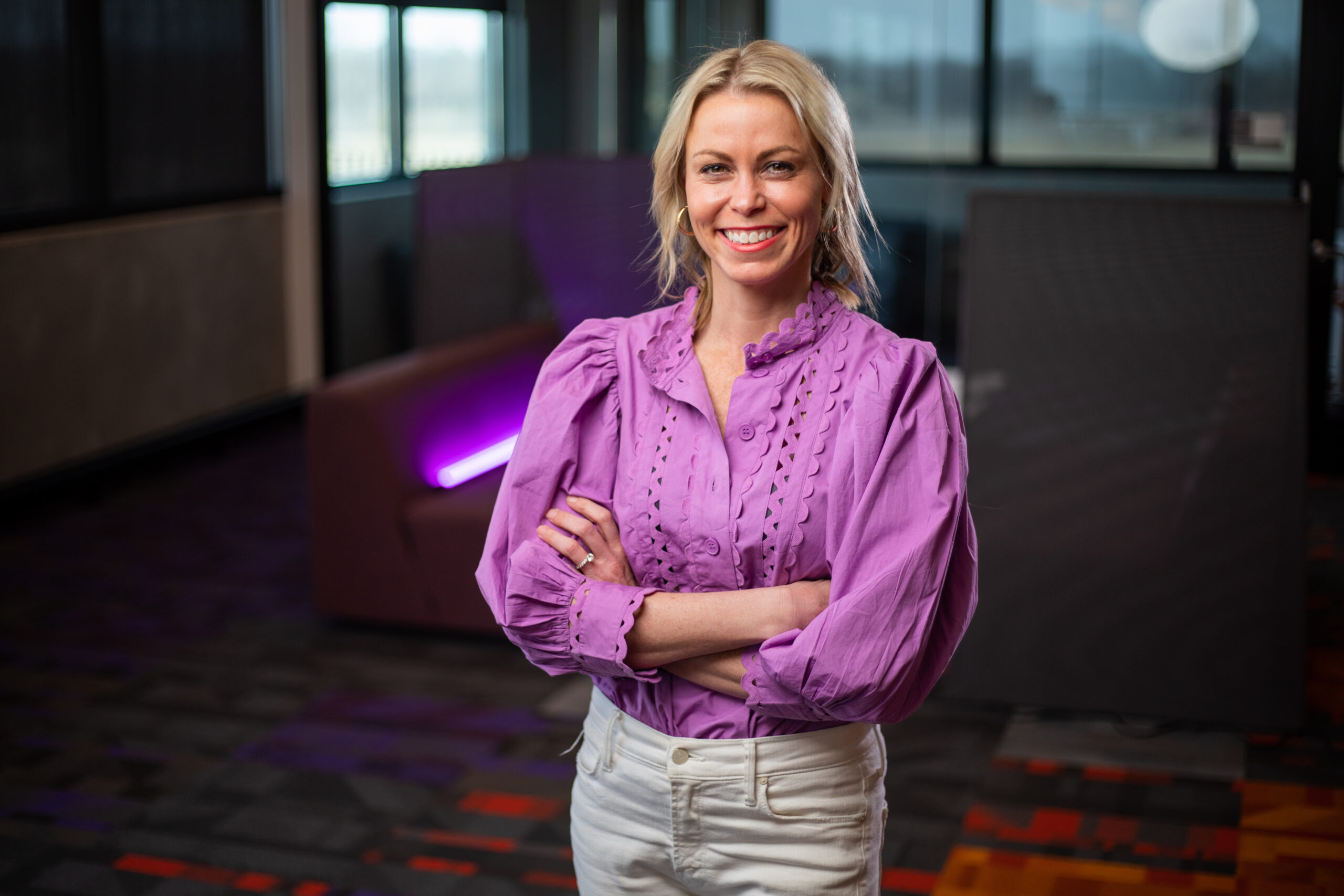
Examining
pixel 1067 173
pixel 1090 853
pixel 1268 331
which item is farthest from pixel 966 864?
pixel 1067 173

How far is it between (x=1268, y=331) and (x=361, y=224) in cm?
486

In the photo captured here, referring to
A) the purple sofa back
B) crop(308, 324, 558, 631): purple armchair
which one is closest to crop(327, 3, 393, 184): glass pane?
the purple sofa back

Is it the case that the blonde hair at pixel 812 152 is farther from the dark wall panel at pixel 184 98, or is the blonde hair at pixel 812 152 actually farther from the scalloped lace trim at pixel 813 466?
the dark wall panel at pixel 184 98

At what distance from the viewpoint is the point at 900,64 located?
4.94 metres

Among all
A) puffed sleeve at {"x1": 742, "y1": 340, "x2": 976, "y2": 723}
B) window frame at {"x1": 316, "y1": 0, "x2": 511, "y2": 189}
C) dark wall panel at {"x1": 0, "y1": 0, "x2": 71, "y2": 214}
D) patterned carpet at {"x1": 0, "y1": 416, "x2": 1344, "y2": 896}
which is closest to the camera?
puffed sleeve at {"x1": 742, "y1": 340, "x2": 976, "y2": 723}

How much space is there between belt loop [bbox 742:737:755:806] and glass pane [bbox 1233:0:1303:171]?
4.43 meters

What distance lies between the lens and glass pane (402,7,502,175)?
21.8 ft

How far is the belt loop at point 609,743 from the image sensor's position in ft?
4.44

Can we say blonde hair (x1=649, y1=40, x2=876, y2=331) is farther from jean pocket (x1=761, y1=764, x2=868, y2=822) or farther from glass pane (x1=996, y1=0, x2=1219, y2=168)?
glass pane (x1=996, y1=0, x2=1219, y2=168)

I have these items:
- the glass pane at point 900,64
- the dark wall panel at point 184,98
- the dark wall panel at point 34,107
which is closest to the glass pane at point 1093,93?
the glass pane at point 900,64

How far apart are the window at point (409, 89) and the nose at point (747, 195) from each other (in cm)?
543

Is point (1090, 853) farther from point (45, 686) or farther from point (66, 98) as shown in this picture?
point (66, 98)

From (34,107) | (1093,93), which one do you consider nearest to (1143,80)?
(1093,93)

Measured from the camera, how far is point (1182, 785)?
2.95 metres
